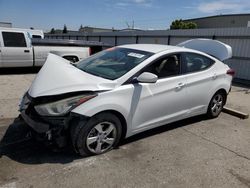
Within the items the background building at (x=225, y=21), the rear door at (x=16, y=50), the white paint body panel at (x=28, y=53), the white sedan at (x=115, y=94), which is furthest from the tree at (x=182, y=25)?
the white sedan at (x=115, y=94)

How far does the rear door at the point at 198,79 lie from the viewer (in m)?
4.60

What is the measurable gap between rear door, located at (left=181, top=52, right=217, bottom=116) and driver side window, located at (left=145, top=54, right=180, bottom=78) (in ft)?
0.54

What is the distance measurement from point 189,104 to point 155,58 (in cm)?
120

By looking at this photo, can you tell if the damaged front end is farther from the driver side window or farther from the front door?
the driver side window

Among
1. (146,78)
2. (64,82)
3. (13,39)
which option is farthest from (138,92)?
(13,39)

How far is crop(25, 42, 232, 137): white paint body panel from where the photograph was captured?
343 centimetres

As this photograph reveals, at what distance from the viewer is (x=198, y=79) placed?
4.74m

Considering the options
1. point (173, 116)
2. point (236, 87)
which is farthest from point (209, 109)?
point (236, 87)

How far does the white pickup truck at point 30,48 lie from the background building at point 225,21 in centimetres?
3612

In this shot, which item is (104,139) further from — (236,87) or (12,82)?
(236,87)

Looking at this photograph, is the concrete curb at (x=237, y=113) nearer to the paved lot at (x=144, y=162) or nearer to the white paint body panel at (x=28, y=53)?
the paved lot at (x=144, y=162)

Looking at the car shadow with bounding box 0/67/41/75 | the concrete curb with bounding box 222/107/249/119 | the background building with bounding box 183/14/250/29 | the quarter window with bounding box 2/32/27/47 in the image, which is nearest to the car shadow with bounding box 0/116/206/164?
the concrete curb with bounding box 222/107/249/119

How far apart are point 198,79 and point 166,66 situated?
83cm

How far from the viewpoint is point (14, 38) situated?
10125 millimetres
